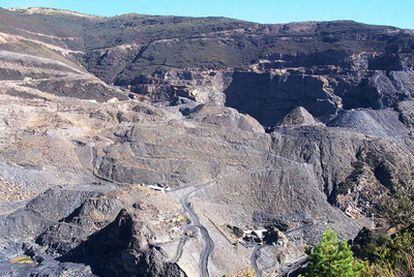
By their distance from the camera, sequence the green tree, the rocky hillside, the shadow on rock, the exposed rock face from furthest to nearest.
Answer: the exposed rock face → the rocky hillside → the shadow on rock → the green tree

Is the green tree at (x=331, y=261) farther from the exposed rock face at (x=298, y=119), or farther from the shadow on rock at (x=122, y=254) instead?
the exposed rock face at (x=298, y=119)

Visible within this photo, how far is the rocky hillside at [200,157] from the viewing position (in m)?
33.2

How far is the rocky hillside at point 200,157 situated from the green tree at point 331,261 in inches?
373

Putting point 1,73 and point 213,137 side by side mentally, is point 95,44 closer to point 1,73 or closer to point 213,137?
point 1,73

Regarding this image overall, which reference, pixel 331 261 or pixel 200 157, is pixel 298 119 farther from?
pixel 331 261

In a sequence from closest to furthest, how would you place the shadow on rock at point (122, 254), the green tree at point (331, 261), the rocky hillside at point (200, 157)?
the green tree at point (331, 261) → the shadow on rock at point (122, 254) → the rocky hillside at point (200, 157)

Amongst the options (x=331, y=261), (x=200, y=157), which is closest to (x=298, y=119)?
(x=200, y=157)

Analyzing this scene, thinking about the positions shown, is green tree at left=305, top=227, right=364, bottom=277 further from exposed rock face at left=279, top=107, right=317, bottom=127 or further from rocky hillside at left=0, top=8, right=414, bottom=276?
exposed rock face at left=279, top=107, right=317, bottom=127

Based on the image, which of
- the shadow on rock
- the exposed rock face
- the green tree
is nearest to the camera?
the green tree

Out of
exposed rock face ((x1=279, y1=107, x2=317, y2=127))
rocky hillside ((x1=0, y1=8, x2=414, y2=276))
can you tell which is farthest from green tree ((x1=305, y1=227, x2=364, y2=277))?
exposed rock face ((x1=279, y1=107, x2=317, y2=127))

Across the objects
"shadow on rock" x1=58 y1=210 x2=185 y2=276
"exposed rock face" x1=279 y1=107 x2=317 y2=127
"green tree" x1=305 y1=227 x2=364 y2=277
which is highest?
"green tree" x1=305 y1=227 x2=364 y2=277

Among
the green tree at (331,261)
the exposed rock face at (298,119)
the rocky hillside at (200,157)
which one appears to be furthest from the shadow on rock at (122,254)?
the exposed rock face at (298,119)

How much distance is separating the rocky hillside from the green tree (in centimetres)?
947

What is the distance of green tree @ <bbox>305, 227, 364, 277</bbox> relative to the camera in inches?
585
